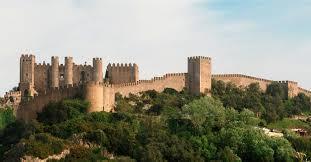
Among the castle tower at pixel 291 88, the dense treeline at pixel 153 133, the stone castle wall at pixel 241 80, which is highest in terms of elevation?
the stone castle wall at pixel 241 80

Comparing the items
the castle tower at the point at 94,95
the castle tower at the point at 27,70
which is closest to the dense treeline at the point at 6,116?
the castle tower at the point at 27,70

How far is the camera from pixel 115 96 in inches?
3027

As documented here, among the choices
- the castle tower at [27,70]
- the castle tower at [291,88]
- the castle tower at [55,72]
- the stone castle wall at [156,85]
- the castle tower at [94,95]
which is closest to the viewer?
the castle tower at [94,95]

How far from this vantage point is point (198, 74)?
8306cm

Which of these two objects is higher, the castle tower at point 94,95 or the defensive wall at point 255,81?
the defensive wall at point 255,81

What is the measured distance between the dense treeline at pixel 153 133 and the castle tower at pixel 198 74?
65.4 inches

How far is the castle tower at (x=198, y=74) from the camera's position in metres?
82.9

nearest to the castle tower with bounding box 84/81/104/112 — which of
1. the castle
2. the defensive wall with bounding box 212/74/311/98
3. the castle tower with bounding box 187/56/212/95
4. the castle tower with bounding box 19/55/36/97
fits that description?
the castle

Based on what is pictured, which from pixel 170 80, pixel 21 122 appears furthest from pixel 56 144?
pixel 170 80

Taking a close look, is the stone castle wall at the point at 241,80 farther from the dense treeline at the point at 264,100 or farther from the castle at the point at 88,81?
the castle at the point at 88,81

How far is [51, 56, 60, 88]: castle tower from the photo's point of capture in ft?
264

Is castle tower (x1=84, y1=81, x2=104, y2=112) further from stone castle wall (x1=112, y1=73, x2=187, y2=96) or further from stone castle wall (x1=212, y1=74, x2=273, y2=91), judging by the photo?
stone castle wall (x1=212, y1=74, x2=273, y2=91)

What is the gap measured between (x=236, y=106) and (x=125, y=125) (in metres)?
16.0

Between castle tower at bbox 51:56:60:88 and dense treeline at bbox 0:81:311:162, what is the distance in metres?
6.23
